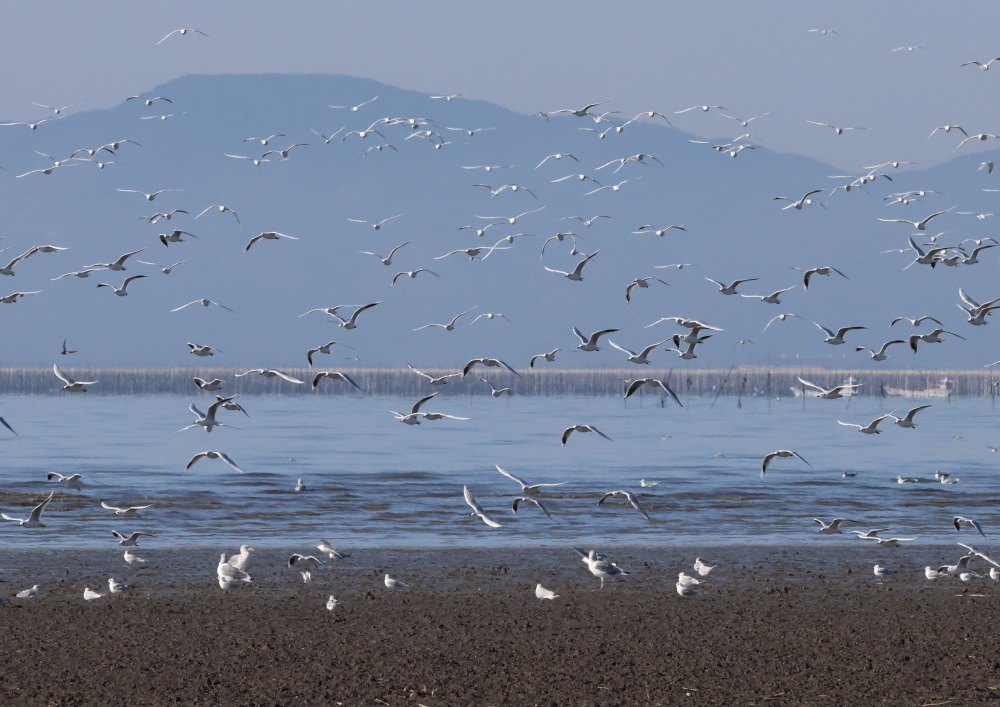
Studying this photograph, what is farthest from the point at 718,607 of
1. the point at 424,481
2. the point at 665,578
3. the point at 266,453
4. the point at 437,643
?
the point at 266,453

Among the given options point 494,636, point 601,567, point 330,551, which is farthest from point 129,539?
point 494,636

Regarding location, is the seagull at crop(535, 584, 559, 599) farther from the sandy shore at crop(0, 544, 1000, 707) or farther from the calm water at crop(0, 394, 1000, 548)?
the calm water at crop(0, 394, 1000, 548)

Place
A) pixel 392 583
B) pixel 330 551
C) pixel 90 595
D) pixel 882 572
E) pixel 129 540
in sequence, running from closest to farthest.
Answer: pixel 90 595, pixel 392 583, pixel 882 572, pixel 330 551, pixel 129 540

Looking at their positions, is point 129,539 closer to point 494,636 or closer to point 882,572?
point 494,636

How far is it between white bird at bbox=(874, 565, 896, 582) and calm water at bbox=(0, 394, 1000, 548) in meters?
4.94

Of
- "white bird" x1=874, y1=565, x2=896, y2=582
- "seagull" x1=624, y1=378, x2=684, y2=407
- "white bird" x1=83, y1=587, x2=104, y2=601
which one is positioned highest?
"seagull" x1=624, y1=378, x2=684, y2=407

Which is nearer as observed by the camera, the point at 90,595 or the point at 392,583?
the point at 90,595

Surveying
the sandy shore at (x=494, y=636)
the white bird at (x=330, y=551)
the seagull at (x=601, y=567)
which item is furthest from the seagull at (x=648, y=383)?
the white bird at (x=330, y=551)

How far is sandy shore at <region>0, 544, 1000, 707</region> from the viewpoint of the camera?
13633 millimetres

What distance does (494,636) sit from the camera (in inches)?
635

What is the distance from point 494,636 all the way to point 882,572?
7.64 meters

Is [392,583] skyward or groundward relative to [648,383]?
groundward

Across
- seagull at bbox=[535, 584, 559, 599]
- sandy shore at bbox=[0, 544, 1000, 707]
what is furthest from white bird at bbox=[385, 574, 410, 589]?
seagull at bbox=[535, 584, 559, 599]

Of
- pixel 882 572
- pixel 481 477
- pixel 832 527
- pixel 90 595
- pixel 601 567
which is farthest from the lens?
pixel 481 477
